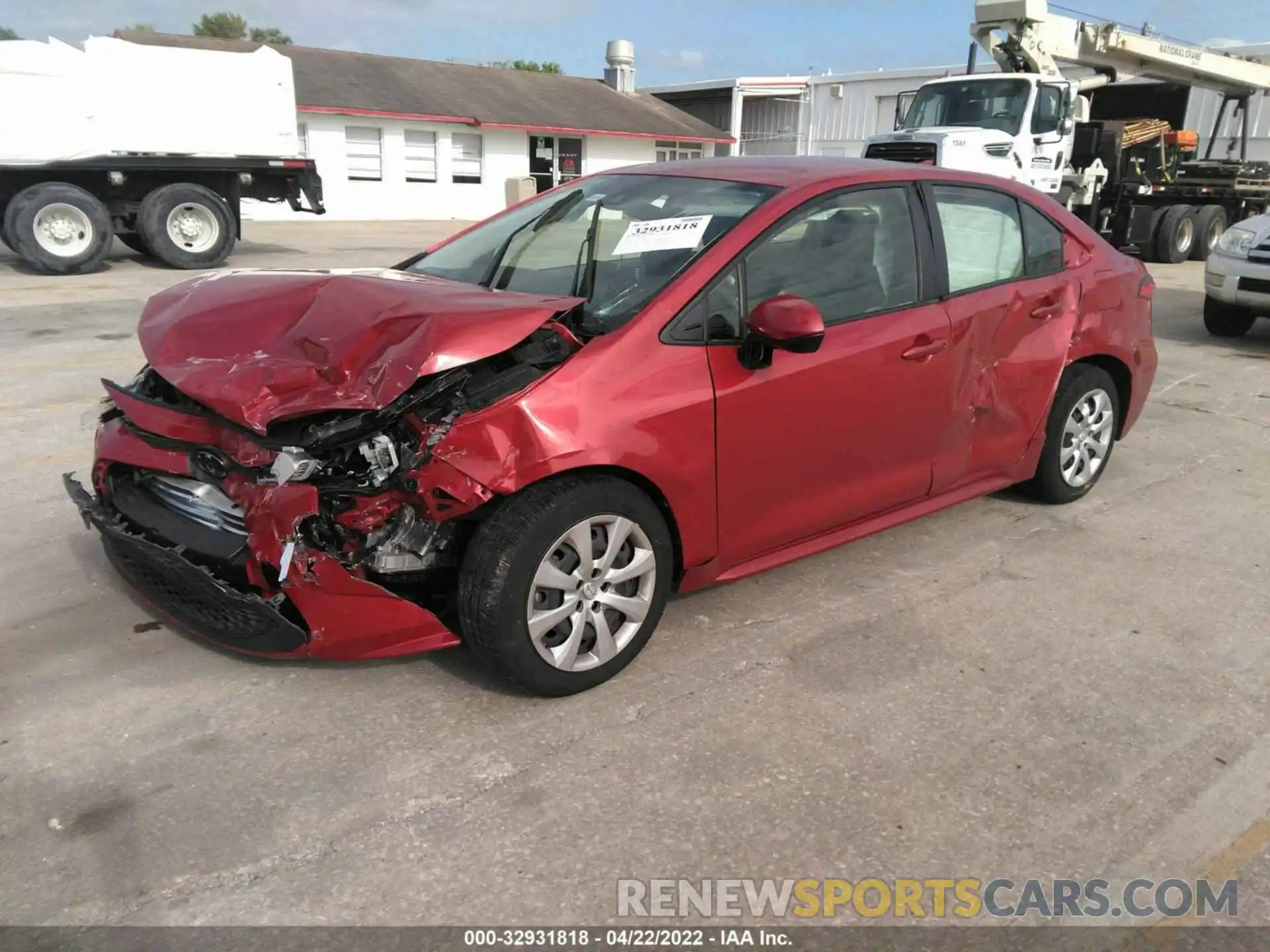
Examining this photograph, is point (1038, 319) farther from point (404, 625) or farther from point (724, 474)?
point (404, 625)

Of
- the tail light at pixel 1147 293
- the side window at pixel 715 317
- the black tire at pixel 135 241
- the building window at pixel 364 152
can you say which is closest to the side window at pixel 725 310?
the side window at pixel 715 317

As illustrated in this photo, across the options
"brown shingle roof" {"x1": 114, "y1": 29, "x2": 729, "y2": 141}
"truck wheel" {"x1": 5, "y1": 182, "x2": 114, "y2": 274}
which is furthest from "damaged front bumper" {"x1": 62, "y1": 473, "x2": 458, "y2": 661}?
"brown shingle roof" {"x1": 114, "y1": 29, "x2": 729, "y2": 141}

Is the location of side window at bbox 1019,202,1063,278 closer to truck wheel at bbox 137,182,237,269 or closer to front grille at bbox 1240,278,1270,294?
front grille at bbox 1240,278,1270,294

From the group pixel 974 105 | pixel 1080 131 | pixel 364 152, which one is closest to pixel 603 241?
pixel 974 105

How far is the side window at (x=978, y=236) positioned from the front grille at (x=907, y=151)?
955 cm

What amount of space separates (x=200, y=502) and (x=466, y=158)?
86.7 ft

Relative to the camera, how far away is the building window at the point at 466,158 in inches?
1083

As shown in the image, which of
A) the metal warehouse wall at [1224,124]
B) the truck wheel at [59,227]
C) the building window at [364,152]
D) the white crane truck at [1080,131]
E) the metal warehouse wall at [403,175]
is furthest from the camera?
the building window at [364,152]

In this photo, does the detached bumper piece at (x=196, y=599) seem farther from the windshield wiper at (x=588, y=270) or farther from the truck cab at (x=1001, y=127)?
the truck cab at (x=1001, y=127)

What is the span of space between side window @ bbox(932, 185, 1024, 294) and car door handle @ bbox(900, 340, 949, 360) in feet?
0.89

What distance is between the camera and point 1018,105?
14.6 m

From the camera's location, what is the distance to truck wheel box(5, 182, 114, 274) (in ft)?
43.0

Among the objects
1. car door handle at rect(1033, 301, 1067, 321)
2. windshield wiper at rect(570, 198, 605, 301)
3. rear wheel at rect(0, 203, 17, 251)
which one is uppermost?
windshield wiper at rect(570, 198, 605, 301)

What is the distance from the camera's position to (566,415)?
9.85 feet
